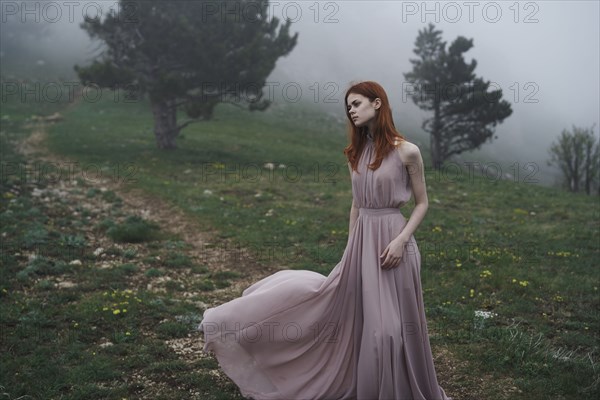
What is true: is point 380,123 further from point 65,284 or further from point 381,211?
point 65,284

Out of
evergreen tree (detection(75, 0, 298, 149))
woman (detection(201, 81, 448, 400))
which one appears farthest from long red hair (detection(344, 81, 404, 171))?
evergreen tree (detection(75, 0, 298, 149))

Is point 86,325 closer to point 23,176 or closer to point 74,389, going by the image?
point 74,389

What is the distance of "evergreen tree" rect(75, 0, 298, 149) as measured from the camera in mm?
24344

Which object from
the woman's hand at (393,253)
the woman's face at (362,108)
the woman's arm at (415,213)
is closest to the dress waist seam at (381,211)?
the woman's arm at (415,213)

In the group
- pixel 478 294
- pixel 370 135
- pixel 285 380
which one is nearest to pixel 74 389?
pixel 285 380

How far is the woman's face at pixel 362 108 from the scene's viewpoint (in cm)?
Answer: 482

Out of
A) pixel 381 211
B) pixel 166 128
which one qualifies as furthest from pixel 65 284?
pixel 166 128

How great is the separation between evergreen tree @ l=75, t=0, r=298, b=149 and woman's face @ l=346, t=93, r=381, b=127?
20.4 meters

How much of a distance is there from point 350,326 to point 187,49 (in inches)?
884

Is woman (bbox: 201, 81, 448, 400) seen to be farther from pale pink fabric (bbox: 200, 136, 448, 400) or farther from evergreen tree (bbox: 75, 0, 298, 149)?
evergreen tree (bbox: 75, 0, 298, 149)

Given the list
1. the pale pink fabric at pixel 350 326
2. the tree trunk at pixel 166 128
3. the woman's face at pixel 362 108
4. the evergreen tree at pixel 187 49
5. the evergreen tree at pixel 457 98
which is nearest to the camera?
the pale pink fabric at pixel 350 326

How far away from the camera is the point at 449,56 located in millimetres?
31438

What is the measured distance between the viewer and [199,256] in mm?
11555

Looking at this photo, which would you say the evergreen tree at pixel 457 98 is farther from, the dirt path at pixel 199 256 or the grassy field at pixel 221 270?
the dirt path at pixel 199 256
